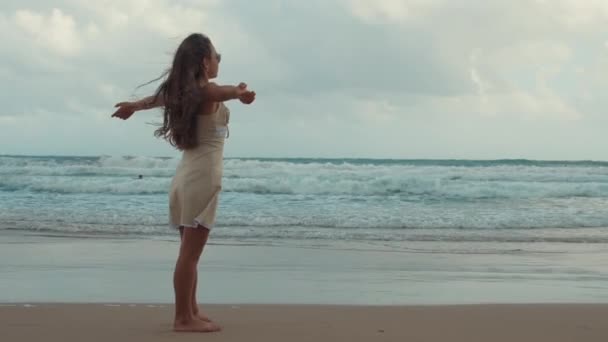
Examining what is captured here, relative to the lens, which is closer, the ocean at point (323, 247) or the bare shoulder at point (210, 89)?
the bare shoulder at point (210, 89)

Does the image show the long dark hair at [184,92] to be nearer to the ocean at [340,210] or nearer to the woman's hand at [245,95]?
the woman's hand at [245,95]

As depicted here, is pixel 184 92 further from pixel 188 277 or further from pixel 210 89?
pixel 188 277

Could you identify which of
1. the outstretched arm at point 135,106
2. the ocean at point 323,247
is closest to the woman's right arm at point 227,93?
the outstretched arm at point 135,106

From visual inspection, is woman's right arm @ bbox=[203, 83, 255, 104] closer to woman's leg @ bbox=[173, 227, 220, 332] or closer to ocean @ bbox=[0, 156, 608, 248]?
woman's leg @ bbox=[173, 227, 220, 332]

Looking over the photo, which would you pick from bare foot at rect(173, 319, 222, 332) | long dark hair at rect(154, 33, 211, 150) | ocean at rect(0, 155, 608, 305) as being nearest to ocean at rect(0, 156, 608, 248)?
ocean at rect(0, 155, 608, 305)

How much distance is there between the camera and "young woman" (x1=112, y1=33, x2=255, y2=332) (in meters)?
3.76

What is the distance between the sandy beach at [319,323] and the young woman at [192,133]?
0.49 m

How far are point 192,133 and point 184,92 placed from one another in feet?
0.70

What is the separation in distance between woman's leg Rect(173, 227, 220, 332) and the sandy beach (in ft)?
0.22

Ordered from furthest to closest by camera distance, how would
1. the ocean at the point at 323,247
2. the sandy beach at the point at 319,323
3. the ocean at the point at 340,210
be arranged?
the ocean at the point at 340,210, the ocean at the point at 323,247, the sandy beach at the point at 319,323

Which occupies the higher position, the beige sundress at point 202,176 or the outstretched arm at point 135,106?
the outstretched arm at point 135,106

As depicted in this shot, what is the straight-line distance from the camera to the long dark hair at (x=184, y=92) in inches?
A: 147

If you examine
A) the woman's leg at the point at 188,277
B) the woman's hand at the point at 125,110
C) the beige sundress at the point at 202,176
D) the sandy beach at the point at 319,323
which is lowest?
the sandy beach at the point at 319,323

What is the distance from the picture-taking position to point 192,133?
3.77m
